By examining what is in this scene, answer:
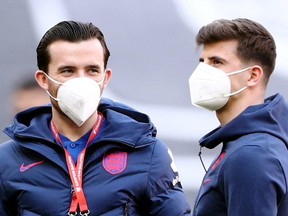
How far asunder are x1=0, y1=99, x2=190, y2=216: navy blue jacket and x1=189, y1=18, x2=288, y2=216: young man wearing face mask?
182 millimetres

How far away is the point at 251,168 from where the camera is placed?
3430mm

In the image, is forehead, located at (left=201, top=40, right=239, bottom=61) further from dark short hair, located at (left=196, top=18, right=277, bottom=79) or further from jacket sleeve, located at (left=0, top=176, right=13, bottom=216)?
jacket sleeve, located at (left=0, top=176, right=13, bottom=216)

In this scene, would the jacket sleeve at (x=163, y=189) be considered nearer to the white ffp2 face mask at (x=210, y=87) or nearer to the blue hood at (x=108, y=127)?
the blue hood at (x=108, y=127)

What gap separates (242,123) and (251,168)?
26cm

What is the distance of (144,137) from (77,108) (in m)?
0.29

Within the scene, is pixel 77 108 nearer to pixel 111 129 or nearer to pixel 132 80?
pixel 111 129

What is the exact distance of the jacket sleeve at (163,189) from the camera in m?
3.78

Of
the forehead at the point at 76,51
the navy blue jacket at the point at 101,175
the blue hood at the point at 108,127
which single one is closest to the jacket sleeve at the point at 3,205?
the navy blue jacket at the point at 101,175

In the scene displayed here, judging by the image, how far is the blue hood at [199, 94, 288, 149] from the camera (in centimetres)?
362

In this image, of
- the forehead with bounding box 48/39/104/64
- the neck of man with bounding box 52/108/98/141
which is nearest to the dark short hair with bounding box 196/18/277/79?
the forehead with bounding box 48/39/104/64

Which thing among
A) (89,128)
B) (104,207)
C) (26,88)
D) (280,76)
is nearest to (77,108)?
(89,128)

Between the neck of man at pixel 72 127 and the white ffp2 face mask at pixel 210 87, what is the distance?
0.42 meters

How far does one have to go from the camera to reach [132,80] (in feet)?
18.0

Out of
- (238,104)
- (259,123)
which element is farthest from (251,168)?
(238,104)
